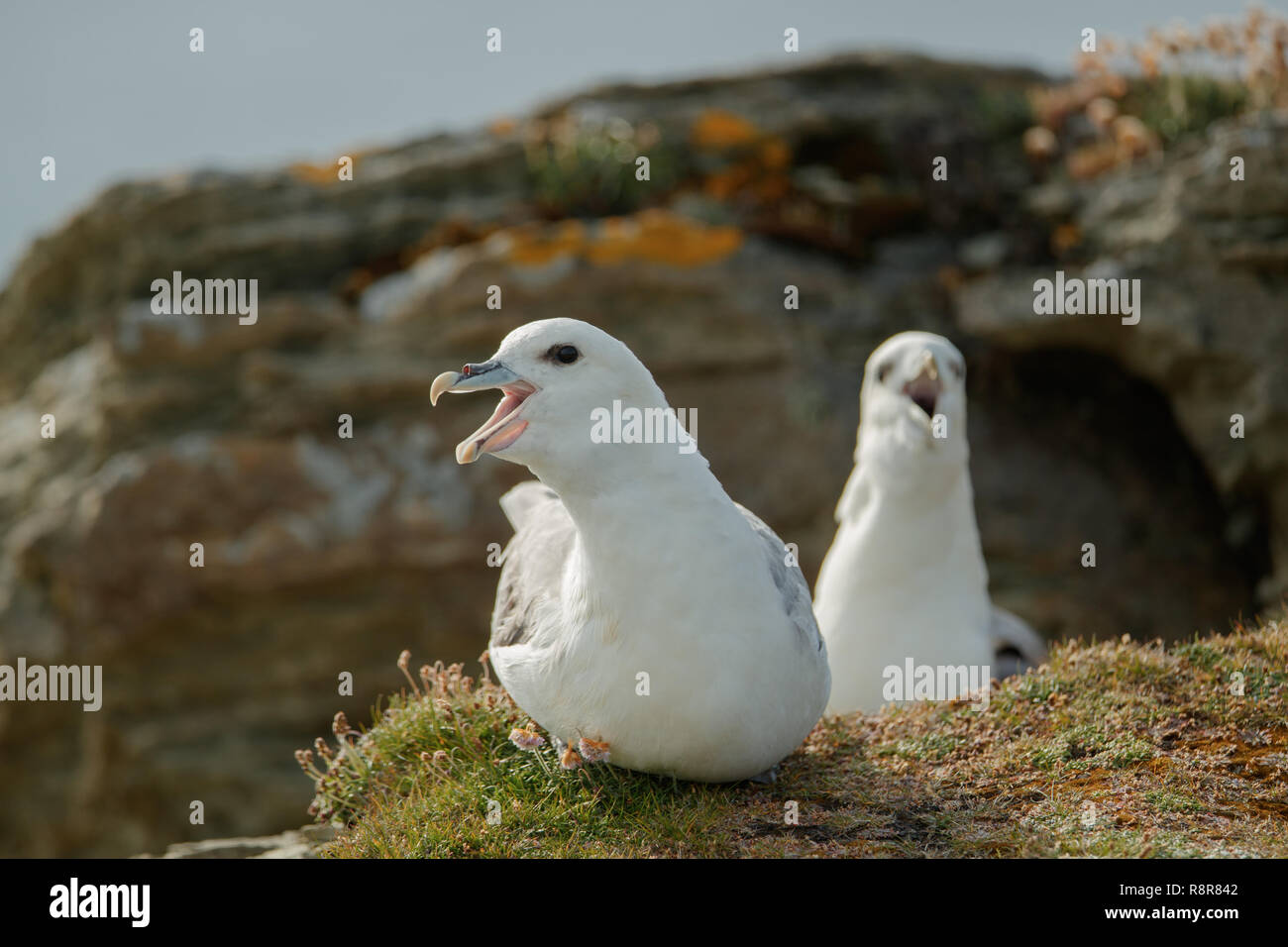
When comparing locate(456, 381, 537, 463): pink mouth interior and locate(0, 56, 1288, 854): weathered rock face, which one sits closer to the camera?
locate(456, 381, 537, 463): pink mouth interior

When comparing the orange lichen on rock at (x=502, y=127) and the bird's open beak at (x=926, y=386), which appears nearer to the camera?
the bird's open beak at (x=926, y=386)

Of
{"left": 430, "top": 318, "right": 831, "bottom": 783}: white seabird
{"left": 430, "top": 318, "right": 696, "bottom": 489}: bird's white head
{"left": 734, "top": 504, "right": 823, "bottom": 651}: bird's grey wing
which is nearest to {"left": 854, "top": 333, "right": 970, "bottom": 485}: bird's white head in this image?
{"left": 734, "top": 504, "right": 823, "bottom": 651}: bird's grey wing

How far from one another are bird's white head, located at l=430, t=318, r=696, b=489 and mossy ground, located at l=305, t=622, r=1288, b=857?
110 centimetres

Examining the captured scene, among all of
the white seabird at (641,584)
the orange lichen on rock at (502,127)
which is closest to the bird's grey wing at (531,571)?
the white seabird at (641,584)

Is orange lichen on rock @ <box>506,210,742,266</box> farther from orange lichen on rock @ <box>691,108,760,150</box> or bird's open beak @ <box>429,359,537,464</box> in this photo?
bird's open beak @ <box>429,359,537,464</box>

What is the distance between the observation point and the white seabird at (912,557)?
5875mm

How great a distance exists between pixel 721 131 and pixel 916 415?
6.47 m

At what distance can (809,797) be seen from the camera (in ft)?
13.6

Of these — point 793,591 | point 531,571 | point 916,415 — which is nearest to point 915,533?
point 916,415

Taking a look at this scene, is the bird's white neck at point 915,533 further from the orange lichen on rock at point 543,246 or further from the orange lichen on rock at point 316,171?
the orange lichen on rock at point 316,171

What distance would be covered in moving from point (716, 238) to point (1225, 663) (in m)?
6.78

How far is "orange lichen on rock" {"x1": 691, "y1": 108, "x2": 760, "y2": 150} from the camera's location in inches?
457

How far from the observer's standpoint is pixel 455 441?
35.4 feet
